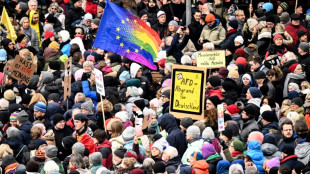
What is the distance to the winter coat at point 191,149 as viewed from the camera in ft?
54.5

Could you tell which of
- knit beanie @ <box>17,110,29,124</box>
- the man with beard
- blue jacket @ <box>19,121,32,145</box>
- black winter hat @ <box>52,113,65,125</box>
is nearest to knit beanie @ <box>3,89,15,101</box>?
knit beanie @ <box>17,110,29,124</box>

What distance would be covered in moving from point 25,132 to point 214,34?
6.83 metres

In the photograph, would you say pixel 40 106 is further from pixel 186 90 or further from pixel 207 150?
pixel 207 150

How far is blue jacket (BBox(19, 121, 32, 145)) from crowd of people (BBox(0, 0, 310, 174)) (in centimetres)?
2

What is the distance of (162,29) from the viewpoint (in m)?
25.7

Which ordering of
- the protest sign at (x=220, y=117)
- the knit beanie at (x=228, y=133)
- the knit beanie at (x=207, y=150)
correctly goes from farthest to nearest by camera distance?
the protest sign at (x=220, y=117), the knit beanie at (x=228, y=133), the knit beanie at (x=207, y=150)

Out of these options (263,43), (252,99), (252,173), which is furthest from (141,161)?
(263,43)

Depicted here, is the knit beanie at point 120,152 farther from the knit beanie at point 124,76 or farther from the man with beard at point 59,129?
the knit beanie at point 124,76

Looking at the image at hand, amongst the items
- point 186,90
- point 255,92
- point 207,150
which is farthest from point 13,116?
point 207,150

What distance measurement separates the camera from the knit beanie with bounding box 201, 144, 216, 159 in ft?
52.4

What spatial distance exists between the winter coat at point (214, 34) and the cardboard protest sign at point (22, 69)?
170 inches

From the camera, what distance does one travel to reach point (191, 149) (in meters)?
16.7

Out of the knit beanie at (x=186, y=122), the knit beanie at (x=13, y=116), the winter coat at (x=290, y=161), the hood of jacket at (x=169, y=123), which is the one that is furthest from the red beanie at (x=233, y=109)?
the knit beanie at (x=13, y=116)

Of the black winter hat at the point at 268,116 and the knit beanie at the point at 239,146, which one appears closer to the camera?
the knit beanie at the point at 239,146
